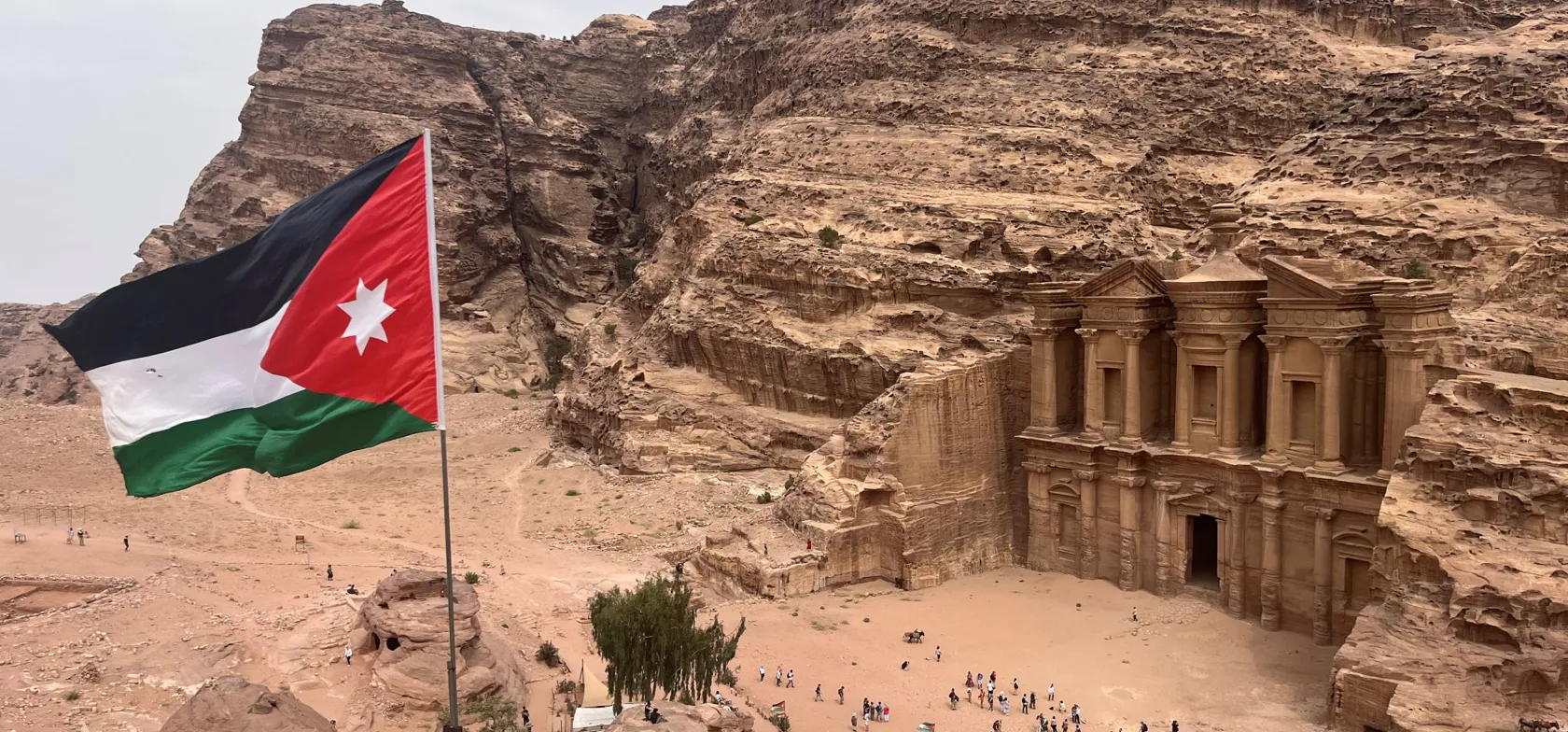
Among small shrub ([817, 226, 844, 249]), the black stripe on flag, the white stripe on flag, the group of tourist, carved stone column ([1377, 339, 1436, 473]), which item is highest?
small shrub ([817, 226, 844, 249])

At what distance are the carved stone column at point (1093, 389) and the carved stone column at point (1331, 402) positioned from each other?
6.11 meters

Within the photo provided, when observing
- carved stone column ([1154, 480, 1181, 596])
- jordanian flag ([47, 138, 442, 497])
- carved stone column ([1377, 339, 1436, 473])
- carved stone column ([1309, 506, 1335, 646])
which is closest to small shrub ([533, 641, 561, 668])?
jordanian flag ([47, 138, 442, 497])

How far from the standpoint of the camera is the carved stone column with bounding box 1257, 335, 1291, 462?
2728 cm

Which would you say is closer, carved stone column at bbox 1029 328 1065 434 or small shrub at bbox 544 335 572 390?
carved stone column at bbox 1029 328 1065 434

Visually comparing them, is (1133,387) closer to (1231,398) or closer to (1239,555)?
(1231,398)

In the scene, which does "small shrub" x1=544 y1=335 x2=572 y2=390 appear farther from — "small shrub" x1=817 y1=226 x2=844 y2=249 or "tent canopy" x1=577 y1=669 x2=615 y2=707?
"tent canopy" x1=577 y1=669 x2=615 y2=707

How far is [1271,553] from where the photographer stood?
2705cm

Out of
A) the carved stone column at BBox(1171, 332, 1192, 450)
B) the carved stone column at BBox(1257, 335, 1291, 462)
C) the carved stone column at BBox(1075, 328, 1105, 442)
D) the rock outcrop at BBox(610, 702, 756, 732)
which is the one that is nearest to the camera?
the rock outcrop at BBox(610, 702, 756, 732)

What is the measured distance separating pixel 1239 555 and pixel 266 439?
23.6 metres

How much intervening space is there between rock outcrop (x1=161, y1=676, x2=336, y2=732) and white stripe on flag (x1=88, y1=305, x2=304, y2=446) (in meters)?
4.63

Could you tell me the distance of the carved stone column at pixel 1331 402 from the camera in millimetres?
26188

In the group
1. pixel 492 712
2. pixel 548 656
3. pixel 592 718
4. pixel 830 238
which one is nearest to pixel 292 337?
pixel 492 712

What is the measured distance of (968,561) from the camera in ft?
109

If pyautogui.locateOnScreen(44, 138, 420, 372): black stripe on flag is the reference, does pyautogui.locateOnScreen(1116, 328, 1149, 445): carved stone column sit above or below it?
below
